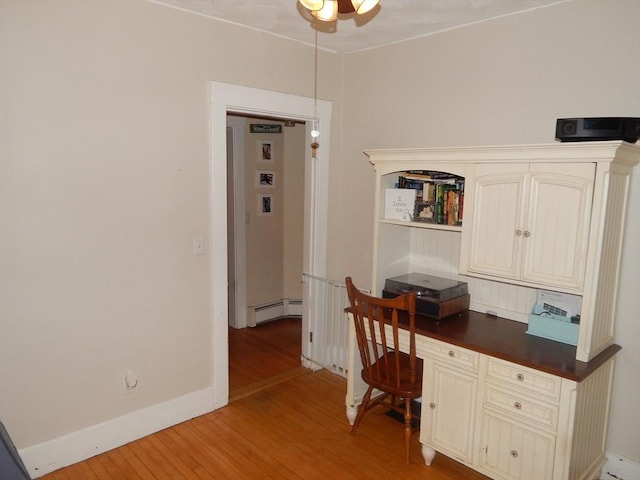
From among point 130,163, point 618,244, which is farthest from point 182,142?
point 618,244

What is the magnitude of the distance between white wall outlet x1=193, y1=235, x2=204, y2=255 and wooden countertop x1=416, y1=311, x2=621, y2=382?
4.59ft

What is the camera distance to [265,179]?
15.4ft

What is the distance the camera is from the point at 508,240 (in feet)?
7.64

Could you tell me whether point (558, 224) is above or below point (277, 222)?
above

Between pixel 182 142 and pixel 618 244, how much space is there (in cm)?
241

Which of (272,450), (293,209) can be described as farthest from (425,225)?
(293,209)

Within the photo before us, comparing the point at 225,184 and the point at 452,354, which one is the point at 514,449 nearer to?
the point at 452,354

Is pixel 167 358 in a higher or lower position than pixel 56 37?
lower

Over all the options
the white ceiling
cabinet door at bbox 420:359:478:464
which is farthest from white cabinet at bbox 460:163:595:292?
the white ceiling

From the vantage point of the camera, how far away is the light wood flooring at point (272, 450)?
246 cm

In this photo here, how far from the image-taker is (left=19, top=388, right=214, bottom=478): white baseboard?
2412mm

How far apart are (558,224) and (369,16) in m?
1.57

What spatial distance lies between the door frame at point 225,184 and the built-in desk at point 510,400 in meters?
1.24

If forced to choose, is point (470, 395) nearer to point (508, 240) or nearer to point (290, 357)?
point (508, 240)
